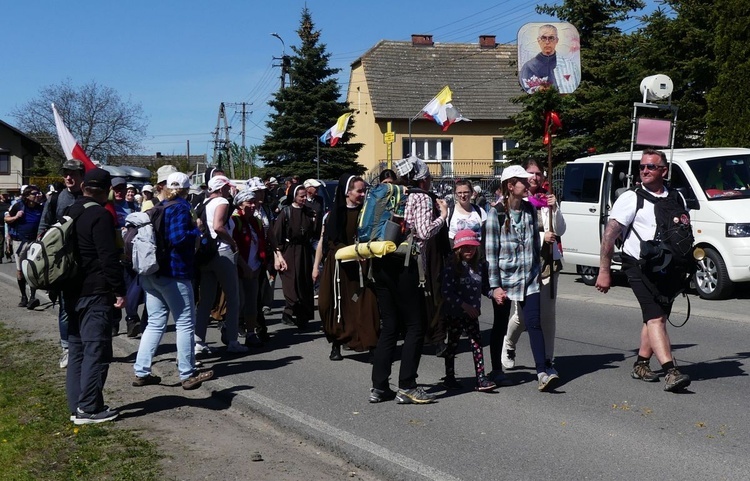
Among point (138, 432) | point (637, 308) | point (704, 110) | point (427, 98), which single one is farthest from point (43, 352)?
point (427, 98)

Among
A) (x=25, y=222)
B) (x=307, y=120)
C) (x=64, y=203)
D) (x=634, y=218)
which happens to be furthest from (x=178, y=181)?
(x=307, y=120)

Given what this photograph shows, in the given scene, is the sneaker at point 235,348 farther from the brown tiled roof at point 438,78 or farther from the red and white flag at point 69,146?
the brown tiled roof at point 438,78

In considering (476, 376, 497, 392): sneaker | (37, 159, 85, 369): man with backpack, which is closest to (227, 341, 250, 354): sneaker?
(37, 159, 85, 369): man with backpack

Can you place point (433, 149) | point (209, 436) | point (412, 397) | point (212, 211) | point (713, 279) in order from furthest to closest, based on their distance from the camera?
point (433, 149), point (713, 279), point (212, 211), point (412, 397), point (209, 436)

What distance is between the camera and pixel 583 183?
53.1ft

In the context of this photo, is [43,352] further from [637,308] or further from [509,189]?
[637,308]

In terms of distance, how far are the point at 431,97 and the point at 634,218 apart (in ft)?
149

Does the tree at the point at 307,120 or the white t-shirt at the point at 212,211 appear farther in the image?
the tree at the point at 307,120

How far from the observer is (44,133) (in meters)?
78.0

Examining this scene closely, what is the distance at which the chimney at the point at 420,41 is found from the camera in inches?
2185

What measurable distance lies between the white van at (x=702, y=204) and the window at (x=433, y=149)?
117ft

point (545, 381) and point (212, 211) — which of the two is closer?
point (545, 381)

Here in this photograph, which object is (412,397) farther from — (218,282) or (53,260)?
(218,282)

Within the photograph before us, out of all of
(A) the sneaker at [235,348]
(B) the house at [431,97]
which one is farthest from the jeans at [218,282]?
(B) the house at [431,97]
